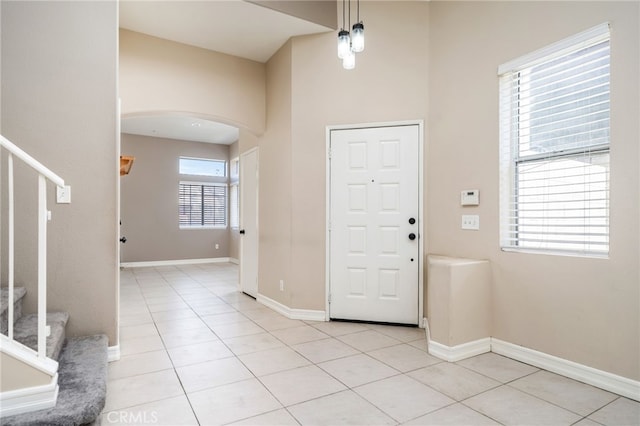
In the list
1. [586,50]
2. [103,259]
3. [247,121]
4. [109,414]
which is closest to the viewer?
[109,414]

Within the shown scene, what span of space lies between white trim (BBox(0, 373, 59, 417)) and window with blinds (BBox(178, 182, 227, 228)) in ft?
24.4

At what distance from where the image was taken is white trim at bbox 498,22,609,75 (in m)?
2.44

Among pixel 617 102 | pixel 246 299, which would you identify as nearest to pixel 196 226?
pixel 246 299

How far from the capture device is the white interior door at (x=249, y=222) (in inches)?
204

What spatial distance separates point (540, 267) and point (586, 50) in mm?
1619

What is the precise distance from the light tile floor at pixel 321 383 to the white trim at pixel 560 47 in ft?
7.92

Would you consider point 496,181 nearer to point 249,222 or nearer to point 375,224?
point 375,224

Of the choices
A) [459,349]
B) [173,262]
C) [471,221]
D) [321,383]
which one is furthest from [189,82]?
[173,262]

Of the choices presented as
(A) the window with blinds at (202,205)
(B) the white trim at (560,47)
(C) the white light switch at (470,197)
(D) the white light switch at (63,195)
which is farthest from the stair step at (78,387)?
(A) the window with blinds at (202,205)

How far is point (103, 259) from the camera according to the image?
2.77 meters

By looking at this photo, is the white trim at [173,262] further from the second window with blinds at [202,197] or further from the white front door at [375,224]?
the white front door at [375,224]

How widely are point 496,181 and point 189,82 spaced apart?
11.7ft

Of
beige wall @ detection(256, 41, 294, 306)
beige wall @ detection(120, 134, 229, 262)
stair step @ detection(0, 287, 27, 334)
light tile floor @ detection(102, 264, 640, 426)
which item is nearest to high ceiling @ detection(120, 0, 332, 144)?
beige wall @ detection(256, 41, 294, 306)

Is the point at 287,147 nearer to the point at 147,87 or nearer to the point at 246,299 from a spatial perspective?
the point at 147,87
